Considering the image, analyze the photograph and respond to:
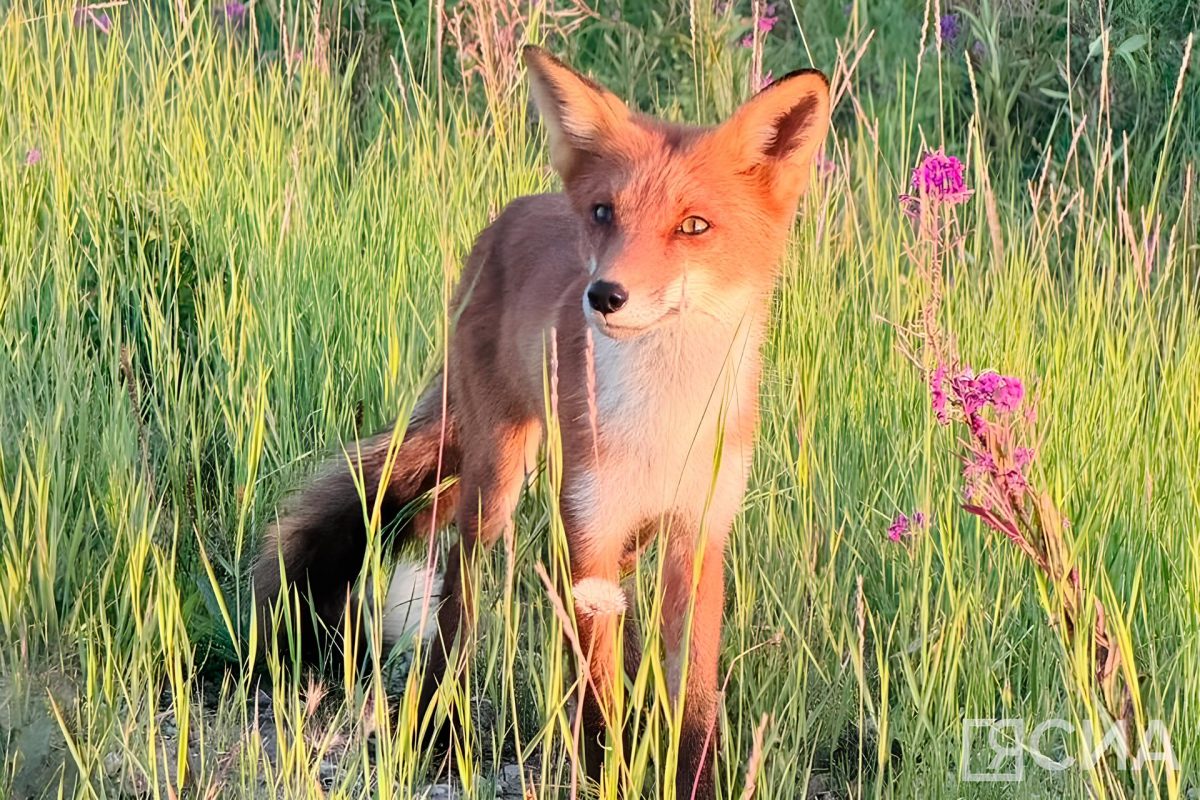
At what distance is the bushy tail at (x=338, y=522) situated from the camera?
3.03m

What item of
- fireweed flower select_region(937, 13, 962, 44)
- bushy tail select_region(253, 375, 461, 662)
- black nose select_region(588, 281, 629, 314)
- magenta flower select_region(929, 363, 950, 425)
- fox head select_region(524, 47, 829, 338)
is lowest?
bushy tail select_region(253, 375, 461, 662)

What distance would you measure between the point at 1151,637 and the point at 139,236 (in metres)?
2.60

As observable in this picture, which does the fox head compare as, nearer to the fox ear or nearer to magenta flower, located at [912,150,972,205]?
the fox ear

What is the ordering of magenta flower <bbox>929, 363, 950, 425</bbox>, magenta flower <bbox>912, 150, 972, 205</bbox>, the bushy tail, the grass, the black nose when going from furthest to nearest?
the bushy tail, magenta flower <bbox>912, 150, 972, 205</bbox>, the black nose, the grass, magenta flower <bbox>929, 363, 950, 425</bbox>

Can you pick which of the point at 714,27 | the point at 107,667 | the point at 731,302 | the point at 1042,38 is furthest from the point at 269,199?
the point at 1042,38

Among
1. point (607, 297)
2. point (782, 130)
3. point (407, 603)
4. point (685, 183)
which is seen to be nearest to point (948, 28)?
point (782, 130)

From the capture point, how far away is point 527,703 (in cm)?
286

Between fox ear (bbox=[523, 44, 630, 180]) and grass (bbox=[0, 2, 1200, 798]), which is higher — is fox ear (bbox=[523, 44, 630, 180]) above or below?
above

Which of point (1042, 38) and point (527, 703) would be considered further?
point (1042, 38)

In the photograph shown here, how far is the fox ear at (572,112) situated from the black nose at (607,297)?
0.60 metres

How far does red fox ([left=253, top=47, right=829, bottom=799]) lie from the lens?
8.59ft

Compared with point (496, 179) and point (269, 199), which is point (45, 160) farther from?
point (496, 179)

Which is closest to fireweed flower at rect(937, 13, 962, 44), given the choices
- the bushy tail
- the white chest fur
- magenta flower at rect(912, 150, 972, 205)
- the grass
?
the grass

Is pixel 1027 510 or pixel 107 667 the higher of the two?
pixel 1027 510
